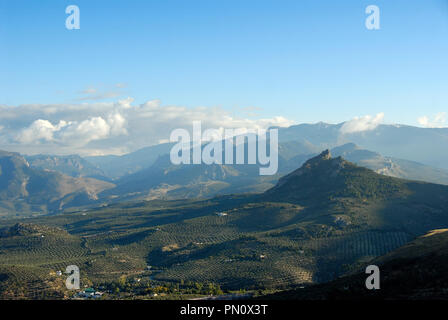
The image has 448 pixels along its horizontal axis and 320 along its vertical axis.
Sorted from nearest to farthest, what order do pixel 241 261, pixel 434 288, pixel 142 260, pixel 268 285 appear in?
pixel 434 288 → pixel 268 285 → pixel 241 261 → pixel 142 260

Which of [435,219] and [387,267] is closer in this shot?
[387,267]
